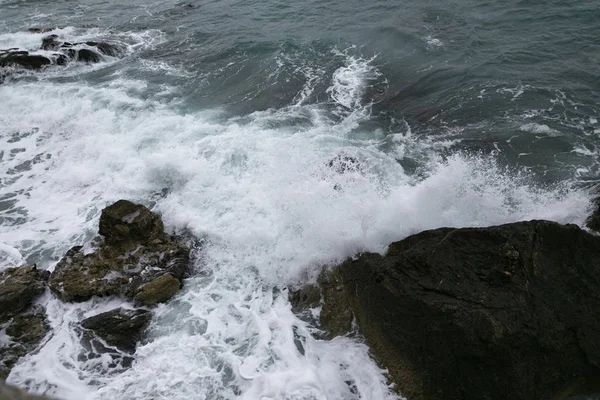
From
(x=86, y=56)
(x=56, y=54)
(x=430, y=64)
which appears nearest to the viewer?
(x=430, y=64)

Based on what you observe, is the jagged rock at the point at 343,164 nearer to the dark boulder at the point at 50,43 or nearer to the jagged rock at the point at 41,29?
the dark boulder at the point at 50,43

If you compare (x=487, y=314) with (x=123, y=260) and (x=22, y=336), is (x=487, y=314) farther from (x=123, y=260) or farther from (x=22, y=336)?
(x=22, y=336)

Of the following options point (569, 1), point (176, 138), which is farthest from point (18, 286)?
point (569, 1)

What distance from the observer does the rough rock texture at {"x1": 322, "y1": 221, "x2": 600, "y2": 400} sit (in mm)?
5910

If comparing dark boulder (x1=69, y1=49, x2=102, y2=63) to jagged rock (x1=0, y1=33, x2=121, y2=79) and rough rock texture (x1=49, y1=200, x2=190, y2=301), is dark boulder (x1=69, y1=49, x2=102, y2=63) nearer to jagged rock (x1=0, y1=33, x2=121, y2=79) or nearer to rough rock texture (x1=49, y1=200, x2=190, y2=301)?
jagged rock (x1=0, y1=33, x2=121, y2=79)

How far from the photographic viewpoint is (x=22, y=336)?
7574mm

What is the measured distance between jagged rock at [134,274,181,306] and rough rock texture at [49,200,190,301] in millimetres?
51

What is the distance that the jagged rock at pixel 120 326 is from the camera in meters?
7.45

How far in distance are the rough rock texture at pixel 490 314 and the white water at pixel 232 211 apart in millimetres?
793

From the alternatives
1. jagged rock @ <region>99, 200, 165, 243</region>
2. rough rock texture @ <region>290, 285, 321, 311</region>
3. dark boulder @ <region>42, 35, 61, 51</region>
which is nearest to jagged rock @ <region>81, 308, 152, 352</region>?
jagged rock @ <region>99, 200, 165, 243</region>

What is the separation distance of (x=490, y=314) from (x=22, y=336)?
25.7 feet

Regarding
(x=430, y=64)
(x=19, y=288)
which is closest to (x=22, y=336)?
(x=19, y=288)

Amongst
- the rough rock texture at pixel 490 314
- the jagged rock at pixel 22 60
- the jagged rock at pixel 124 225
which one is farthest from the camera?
the jagged rock at pixel 22 60

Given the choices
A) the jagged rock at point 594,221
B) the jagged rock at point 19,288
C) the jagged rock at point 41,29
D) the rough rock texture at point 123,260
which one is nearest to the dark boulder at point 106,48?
the jagged rock at point 41,29
